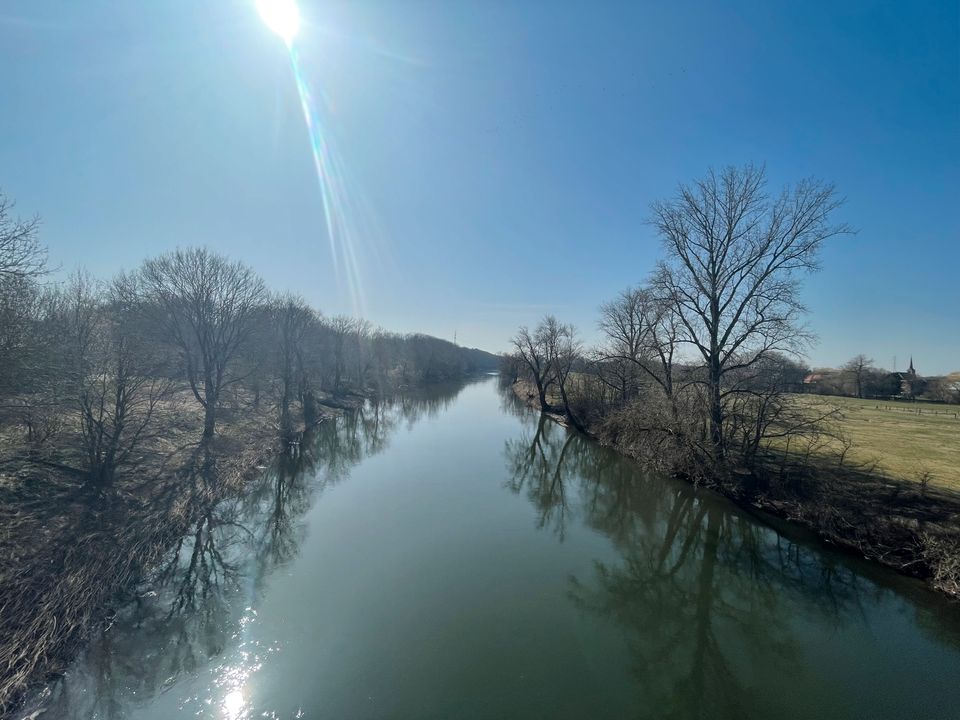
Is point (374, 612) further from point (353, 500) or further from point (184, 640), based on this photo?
point (353, 500)

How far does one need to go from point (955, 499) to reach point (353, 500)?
1718cm

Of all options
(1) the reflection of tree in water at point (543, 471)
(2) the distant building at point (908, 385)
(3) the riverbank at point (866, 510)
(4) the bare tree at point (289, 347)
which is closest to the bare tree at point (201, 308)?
(4) the bare tree at point (289, 347)

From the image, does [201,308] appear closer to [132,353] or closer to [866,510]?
[132,353]

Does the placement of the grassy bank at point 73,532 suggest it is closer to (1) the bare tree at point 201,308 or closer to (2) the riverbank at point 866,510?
(1) the bare tree at point 201,308

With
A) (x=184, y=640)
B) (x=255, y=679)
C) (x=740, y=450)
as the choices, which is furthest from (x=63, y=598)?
(x=740, y=450)

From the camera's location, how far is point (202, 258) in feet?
59.3

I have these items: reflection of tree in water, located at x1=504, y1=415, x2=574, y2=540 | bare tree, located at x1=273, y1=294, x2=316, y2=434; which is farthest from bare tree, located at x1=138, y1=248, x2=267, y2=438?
reflection of tree in water, located at x1=504, y1=415, x2=574, y2=540

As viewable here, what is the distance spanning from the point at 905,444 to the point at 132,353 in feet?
97.1

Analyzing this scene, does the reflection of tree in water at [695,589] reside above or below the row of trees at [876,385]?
below

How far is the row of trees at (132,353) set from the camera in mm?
9609

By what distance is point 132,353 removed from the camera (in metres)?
11.1

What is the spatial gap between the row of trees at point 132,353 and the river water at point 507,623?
4.51 metres

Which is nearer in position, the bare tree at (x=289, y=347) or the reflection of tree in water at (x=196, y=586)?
the reflection of tree in water at (x=196, y=586)

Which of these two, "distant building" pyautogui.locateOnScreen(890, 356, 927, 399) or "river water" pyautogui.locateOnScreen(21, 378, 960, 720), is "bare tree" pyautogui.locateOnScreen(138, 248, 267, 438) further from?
"distant building" pyautogui.locateOnScreen(890, 356, 927, 399)
